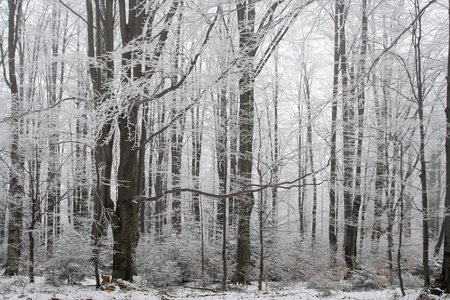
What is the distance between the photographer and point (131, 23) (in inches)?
230

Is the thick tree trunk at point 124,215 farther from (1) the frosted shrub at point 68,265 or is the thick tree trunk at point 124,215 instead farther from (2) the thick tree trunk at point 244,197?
(2) the thick tree trunk at point 244,197

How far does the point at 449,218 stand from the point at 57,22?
53.6 feet

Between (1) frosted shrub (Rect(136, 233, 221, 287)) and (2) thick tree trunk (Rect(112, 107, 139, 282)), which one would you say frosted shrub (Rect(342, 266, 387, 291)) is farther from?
(2) thick tree trunk (Rect(112, 107, 139, 282))

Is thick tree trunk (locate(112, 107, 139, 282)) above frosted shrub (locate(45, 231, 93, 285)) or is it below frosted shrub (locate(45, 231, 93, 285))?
above

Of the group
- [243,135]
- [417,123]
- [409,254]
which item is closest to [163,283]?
[243,135]

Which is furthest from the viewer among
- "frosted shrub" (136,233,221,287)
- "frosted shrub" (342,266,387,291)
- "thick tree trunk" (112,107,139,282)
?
A: "frosted shrub" (342,266,387,291)

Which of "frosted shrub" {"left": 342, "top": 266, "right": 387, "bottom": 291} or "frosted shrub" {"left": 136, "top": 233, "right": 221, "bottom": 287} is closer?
"frosted shrub" {"left": 136, "top": 233, "right": 221, "bottom": 287}

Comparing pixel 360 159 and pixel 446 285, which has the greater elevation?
pixel 360 159

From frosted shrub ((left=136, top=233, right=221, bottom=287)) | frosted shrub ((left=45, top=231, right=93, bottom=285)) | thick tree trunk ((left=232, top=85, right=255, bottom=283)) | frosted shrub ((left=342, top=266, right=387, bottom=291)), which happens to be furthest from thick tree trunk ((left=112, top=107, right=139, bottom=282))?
frosted shrub ((left=342, top=266, right=387, bottom=291))

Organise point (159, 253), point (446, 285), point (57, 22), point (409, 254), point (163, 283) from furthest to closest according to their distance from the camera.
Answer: point (57, 22), point (409, 254), point (159, 253), point (163, 283), point (446, 285)

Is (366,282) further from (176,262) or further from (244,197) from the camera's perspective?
(176,262)

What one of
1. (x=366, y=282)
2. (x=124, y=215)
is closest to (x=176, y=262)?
(x=124, y=215)

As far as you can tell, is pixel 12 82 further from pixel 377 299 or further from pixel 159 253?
pixel 377 299

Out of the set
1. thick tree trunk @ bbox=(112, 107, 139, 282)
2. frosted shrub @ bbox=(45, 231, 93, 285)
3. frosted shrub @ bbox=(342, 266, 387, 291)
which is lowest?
frosted shrub @ bbox=(342, 266, 387, 291)
